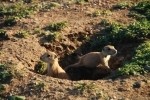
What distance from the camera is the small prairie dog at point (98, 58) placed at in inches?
425

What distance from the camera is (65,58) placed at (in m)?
11.5

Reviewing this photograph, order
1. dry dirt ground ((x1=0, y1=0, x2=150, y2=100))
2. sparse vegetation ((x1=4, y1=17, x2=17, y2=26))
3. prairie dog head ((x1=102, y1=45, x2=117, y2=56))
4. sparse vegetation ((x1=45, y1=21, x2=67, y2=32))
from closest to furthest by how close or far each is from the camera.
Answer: dry dirt ground ((x1=0, y1=0, x2=150, y2=100))
prairie dog head ((x1=102, y1=45, x2=117, y2=56))
sparse vegetation ((x1=45, y1=21, x2=67, y2=32))
sparse vegetation ((x1=4, y1=17, x2=17, y2=26))

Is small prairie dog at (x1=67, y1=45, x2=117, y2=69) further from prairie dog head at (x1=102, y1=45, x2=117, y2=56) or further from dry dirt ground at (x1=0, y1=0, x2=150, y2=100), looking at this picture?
dry dirt ground at (x1=0, y1=0, x2=150, y2=100)

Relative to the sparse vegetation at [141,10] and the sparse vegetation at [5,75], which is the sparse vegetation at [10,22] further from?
the sparse vegetation at [141,10]

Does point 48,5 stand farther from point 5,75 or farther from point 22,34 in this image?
point 5,75

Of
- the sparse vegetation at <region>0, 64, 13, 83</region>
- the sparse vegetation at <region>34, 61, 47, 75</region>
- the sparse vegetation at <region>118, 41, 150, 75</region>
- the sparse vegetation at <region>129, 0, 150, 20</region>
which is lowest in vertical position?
the sparse vegetation at <region>34, 61, 47, 75</region>

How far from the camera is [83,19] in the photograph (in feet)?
41.2

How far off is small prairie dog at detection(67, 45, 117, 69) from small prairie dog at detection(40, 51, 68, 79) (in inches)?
27.1

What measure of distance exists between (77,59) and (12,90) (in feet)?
8.36

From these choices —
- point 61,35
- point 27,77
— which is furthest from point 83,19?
point 27,77

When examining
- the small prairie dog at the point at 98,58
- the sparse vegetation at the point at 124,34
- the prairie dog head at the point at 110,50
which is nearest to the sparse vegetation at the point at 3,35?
the small prairie dog at the point at 98,58

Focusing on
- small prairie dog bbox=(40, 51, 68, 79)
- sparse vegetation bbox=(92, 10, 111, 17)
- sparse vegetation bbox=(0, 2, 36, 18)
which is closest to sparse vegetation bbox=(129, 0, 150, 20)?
sparse vegetation bbox=(92, 10, 111, 17)

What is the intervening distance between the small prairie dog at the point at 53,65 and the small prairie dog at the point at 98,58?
0.69 meters

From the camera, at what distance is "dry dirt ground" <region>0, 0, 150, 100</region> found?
909cm
